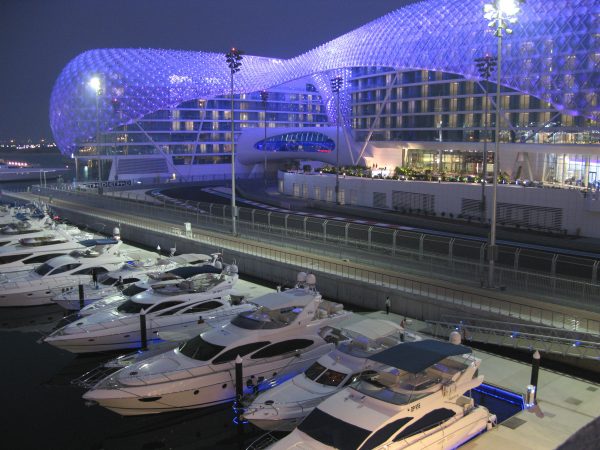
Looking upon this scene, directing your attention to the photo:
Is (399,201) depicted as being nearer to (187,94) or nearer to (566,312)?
(566,312)

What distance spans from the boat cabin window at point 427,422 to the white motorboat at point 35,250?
80.4 feet

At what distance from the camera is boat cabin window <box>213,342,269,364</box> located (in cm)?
1777

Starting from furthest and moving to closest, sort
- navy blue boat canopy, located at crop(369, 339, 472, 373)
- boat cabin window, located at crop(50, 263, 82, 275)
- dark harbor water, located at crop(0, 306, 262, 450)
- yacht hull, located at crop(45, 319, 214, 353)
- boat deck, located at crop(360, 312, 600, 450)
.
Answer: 1. boat cabin window, located at crop(50, 263, 82, 275)
2. yacht hull, located at crop(45, 319, 214, 353)
3. dark harbor water, located at crop(0, 306, 262, 450)
4. navy blue boat canopy, located at crop(369, 339, 472, 373)
5. boat deck, located at crop(360, 312, 600, 450)

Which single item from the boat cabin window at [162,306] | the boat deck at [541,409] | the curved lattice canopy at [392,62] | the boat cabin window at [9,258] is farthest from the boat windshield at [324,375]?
the curved lattice canopy at [392,62]

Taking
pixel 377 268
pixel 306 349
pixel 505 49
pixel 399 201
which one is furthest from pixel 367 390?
pixel 505 49

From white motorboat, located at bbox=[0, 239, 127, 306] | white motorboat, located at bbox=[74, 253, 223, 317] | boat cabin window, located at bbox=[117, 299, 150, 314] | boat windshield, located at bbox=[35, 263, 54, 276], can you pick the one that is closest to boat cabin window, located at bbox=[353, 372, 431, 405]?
boat cabin window, located at bbox=[117, 299, 150, 314]

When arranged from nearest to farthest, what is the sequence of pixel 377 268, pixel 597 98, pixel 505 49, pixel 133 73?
pixel 377 268 < pixel 597 98 < pixel 505 49 < pixel 133 73

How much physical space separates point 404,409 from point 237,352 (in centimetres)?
654

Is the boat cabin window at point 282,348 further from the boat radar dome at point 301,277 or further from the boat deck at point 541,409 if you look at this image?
the boat radar dome at point 301,277

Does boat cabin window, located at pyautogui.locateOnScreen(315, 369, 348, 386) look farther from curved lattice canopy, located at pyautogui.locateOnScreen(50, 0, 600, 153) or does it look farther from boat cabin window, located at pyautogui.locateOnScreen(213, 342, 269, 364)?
curved lattice canopy, located at pyautogui.locateOnScreen(50, 0, 600, 153)

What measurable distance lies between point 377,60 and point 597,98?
95.8 ft

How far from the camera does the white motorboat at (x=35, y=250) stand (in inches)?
1270

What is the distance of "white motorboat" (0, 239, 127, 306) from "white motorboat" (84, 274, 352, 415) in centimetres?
1269

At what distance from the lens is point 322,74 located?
92688 mm
